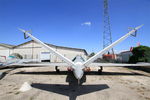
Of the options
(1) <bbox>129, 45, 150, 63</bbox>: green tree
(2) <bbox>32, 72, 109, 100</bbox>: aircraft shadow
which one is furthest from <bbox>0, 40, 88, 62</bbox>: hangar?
(2) <bbox>32, 72, 109, 100</bbox>: aircraft shadow

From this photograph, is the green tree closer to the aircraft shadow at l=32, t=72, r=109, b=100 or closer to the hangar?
the aircraft shadow at l=32, t=72, r=109, b=100

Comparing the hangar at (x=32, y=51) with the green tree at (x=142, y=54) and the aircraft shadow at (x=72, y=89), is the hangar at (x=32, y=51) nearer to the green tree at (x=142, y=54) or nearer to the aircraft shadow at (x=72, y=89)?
the green tree at (x=142, y=54)

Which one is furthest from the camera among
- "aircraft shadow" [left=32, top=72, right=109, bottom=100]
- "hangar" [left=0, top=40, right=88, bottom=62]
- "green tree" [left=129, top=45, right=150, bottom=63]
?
"hangar" [left=0, top=40, right=88, bottom=62]

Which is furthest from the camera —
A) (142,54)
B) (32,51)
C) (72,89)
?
(32,51)

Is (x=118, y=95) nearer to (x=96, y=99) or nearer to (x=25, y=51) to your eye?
(x=96, y=99)

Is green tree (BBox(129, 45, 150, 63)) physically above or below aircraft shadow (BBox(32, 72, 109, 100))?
above

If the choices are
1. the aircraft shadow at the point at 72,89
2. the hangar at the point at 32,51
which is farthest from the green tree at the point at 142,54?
the hangar at the point at 32,51

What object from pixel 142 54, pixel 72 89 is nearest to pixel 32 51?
pixel 72 89

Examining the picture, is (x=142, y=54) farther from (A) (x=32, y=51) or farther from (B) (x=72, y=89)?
(A) (x=32, y=51)

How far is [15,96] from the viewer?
19.5 ft

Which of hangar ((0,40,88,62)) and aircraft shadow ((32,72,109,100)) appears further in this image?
hangar ((0,40,88,62))

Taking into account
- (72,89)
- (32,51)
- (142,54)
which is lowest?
(72,89)

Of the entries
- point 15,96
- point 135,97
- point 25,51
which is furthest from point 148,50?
point 25,51

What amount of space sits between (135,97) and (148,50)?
16.7 metres
